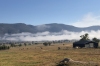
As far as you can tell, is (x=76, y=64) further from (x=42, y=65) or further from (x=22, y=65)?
(x=22, y=65)

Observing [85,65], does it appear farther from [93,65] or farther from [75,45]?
[75,45]

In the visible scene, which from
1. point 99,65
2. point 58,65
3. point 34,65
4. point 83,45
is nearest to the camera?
point 99,65

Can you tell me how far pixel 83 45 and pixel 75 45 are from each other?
690cm

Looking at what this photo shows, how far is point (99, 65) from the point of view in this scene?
125 ft

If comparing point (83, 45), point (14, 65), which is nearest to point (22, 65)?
point (14, 65)

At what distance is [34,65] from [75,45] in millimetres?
Answer: 80059

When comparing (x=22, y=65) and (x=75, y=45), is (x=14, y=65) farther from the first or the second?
(x=75, y=45)

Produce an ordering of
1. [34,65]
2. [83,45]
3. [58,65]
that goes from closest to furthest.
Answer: [58,65], [34,65], [83,45]

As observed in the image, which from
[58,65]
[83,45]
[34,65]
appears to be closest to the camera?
[58,65]

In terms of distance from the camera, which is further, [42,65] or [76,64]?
[42,65]

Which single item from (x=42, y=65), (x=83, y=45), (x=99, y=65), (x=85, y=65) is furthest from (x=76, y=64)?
(x=83, y=45)

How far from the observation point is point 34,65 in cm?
4431

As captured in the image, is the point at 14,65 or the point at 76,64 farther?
the point at 14,65

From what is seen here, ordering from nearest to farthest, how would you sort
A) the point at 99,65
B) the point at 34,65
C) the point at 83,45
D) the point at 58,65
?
1. the point at 99,65
2. the point at 58,65
3. the point at 34,65
4. the point at 83,45
